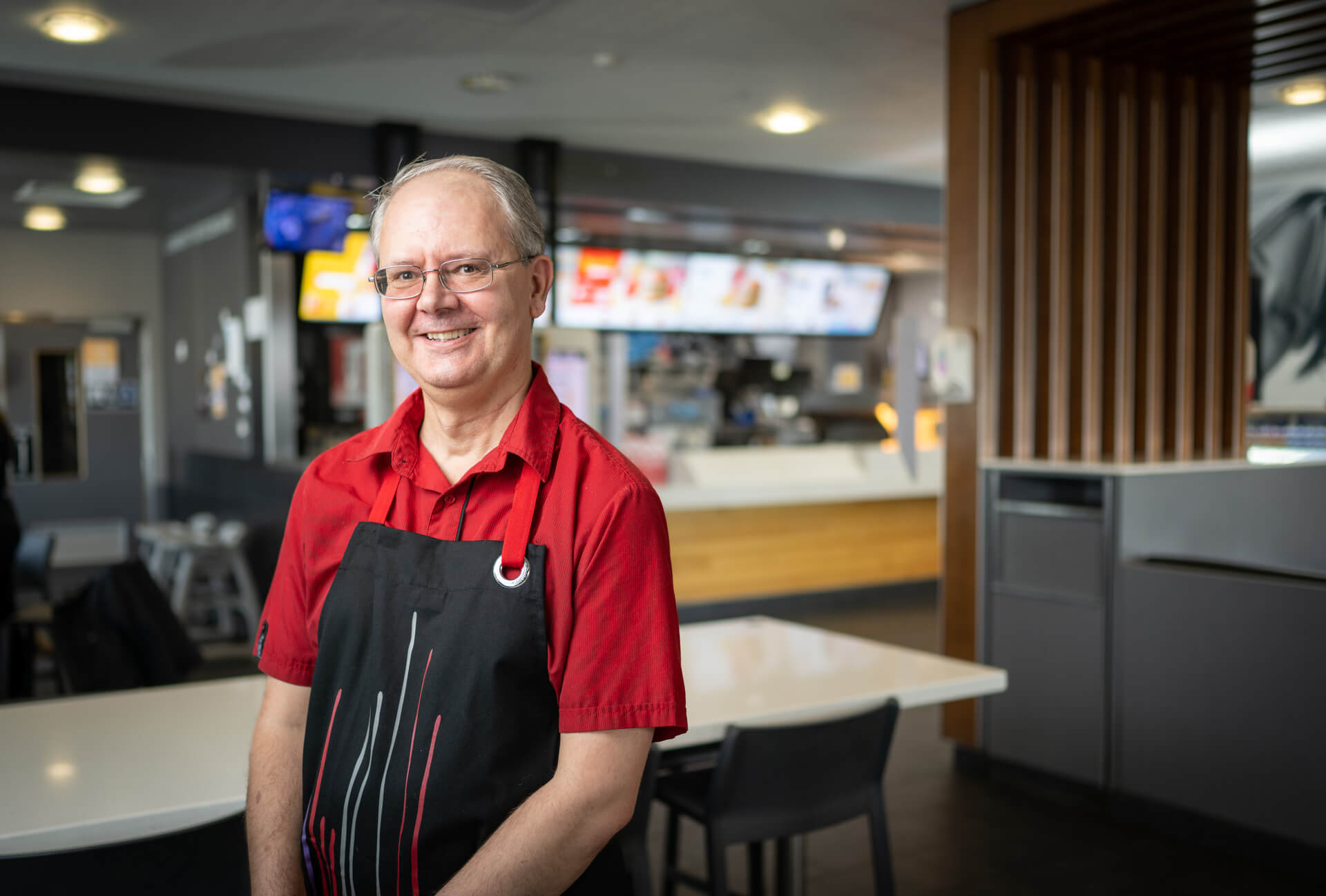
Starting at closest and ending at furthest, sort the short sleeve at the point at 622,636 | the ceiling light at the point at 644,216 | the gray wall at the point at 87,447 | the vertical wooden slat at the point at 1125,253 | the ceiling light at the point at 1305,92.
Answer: the short sleeve at the point at 622,636 < the vertical wooden slat at the point at 1125,253 < the ceiling light at the point at 1305,92 < the ceiling light at the point at 644,216 < the gray wall at the point at 87,447

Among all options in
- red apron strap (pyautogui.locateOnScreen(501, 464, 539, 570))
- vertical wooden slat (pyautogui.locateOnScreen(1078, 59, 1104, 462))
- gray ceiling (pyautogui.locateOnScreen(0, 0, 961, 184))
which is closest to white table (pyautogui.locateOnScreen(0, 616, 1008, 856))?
red apron strap (pyautogui.locateOnScreen(501, 464, 539, 570))

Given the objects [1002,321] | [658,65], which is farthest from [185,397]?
[1002,321]

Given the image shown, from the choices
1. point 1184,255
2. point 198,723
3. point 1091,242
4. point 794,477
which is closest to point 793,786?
point 198,723

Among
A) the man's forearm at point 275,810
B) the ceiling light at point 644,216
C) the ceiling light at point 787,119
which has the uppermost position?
the ceiling light at point 787,119

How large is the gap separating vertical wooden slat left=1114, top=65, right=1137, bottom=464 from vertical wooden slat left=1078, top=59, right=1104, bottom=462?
0.32 feet

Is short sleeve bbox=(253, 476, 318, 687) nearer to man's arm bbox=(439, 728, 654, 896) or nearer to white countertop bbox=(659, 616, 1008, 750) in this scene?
man's arm bbox=(439, 728, 654, 896)

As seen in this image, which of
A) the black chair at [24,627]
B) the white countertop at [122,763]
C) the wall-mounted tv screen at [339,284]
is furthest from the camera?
the wall-mounted tv screen at [339,284]

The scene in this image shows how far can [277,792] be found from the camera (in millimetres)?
1396

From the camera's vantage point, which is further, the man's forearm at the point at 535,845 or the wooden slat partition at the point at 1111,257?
the wooden slat partition at the point at 1111,257

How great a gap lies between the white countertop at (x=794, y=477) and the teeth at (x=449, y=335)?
4.59m

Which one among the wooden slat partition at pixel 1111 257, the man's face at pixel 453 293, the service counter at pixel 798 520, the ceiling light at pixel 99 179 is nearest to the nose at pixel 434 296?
the man's face at pixel 453 293

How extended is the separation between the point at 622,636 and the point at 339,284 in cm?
600

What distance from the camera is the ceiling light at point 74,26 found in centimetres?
418

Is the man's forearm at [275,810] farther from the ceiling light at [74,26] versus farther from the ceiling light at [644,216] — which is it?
the ceiling light at [644,216]
